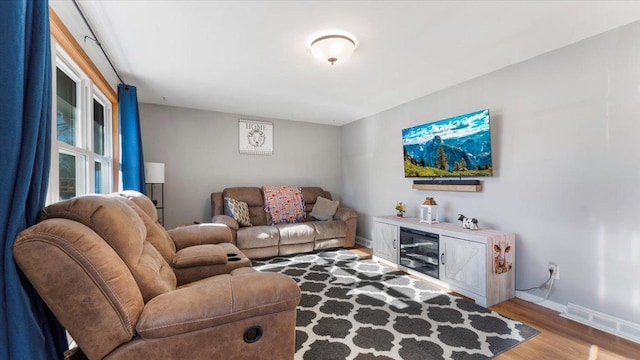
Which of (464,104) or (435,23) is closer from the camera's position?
(435,23)

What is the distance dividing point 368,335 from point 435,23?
237cm

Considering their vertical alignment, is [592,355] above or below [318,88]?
below

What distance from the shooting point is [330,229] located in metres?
4.40

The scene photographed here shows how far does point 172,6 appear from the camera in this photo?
6.12ft

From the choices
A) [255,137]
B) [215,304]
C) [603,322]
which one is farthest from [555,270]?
[255,137]

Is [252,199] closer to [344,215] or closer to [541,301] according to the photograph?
[344,215]

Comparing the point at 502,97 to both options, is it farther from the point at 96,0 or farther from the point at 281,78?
the point at 96,0

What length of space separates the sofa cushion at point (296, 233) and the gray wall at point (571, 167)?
209cm

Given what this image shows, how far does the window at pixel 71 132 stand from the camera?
5.90 ft

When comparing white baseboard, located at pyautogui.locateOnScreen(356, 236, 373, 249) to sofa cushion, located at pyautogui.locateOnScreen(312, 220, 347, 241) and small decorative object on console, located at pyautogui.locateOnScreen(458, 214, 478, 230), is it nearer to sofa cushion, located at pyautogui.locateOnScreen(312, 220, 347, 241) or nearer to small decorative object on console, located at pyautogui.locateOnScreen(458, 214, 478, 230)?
sofa cushion, located at pyautogui.locateOnScreen(312, 220, 347, 241)

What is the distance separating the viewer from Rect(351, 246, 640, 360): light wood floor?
1.83 metres

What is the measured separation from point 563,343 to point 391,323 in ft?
3.91

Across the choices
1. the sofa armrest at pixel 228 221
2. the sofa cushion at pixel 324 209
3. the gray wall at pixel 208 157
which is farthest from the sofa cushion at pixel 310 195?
the sofa armrest at pixel 228 221

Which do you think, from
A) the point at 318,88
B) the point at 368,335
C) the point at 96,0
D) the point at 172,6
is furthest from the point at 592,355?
the point at 96,0
